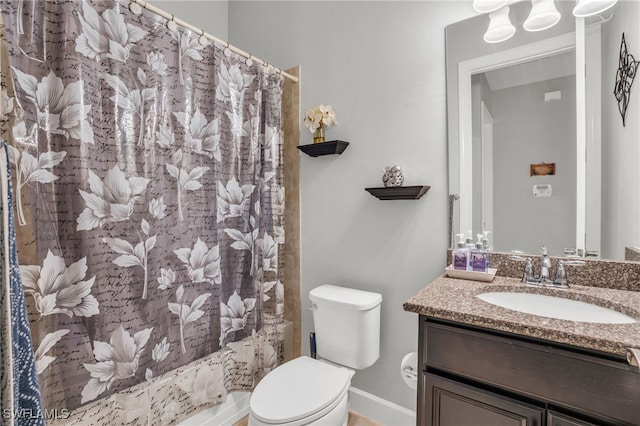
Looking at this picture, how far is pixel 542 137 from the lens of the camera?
1.32 m

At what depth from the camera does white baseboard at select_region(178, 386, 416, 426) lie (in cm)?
166

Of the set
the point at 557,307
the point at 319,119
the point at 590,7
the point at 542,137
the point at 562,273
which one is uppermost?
the point at 590,7

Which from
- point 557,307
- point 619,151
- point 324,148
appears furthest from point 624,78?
point 324,148

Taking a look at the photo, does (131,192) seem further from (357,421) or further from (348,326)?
(357,421)

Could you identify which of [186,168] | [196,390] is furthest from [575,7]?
[196,390]

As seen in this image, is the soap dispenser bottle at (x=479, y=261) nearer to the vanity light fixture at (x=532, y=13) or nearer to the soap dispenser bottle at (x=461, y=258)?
the soap dispenser bottle at (x=461, y=258)

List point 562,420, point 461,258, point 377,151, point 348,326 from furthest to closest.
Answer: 1. point 377,151
2. point 348,326
3. point 461,258
4. point 562,420

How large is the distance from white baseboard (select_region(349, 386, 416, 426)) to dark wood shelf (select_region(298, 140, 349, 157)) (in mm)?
1403

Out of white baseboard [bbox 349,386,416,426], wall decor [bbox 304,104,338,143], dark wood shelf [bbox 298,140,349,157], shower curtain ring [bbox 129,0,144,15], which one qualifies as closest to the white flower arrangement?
wall decor [bbox 304,104,338,143]

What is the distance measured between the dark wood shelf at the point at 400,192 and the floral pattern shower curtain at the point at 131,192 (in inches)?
25.5

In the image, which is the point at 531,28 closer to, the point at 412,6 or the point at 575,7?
the point at 575,7

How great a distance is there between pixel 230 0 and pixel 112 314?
236cm

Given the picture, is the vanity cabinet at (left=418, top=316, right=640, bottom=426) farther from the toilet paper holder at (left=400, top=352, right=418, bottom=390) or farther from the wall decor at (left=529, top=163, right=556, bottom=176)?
the wall decor at (left=529, top=163, right=556, bottom=176)

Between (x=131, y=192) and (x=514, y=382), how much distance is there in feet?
4.99
